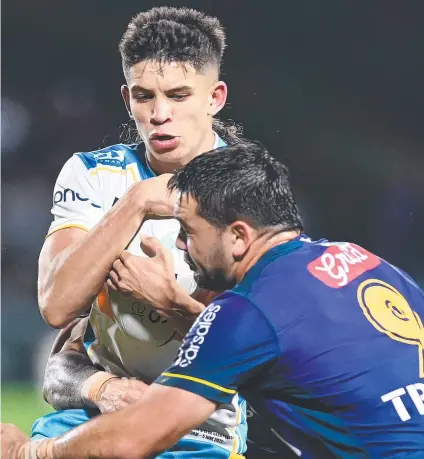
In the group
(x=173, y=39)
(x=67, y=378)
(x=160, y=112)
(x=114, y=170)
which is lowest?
(x=67, y=378)

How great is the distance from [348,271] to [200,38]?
1065mm

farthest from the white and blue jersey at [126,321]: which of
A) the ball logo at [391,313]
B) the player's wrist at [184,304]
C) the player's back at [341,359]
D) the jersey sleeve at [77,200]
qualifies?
the ball logo at [391,313]

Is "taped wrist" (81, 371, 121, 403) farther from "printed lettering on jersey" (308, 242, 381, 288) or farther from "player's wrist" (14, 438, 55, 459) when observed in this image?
"printed lettering on jersey" (308, 242, 381, 288)

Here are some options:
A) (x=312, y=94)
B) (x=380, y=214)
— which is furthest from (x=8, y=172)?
(x=380, y=214)

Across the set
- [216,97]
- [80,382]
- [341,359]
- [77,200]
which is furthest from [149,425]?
[216,97]

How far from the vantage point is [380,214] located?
676cm

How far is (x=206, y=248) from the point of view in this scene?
235cm

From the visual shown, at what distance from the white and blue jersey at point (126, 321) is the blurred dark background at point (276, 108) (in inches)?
139

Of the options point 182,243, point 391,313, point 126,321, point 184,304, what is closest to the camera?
point 391,313

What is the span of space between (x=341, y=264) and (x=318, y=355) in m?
0.28

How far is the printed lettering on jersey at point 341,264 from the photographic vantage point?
224 centimetres

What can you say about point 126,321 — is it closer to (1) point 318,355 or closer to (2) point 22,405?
(1) point 318,355

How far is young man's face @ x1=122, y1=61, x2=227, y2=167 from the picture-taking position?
9.17 feet

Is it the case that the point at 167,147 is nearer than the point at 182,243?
No
